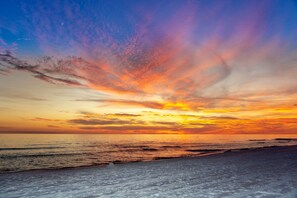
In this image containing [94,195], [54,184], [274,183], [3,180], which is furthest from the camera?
[3,180]

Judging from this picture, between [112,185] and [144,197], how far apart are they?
3.54 metres

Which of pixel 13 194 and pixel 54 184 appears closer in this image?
pixel 13 194

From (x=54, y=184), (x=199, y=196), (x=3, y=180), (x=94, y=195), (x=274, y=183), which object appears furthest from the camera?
(x=3, y=180)

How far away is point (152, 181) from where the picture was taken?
14719mm

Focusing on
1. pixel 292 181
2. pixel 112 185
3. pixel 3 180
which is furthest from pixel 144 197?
pixel 3 180

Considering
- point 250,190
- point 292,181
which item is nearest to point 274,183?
point 292,181

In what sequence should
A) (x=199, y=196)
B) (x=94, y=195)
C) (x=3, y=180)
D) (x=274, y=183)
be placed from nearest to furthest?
1. (x=199, y=196)
2. (x=94, y=195)
3. (x=274, y=183)
4. (x=3, y=180)

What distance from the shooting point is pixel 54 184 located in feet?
47.3

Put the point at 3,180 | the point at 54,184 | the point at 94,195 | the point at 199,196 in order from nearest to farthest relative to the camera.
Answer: the point at 199,196, the point at 94,195, the point at 54,184, the point at 3,180

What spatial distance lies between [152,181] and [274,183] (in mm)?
6797

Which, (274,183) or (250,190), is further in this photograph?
(274,183)

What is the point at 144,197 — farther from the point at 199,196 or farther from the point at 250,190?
the point at 250,190

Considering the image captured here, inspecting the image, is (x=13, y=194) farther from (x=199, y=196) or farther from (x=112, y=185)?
(x=199, y=196)

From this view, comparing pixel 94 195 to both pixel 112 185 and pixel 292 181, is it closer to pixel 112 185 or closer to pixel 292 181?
pixel 112 185
